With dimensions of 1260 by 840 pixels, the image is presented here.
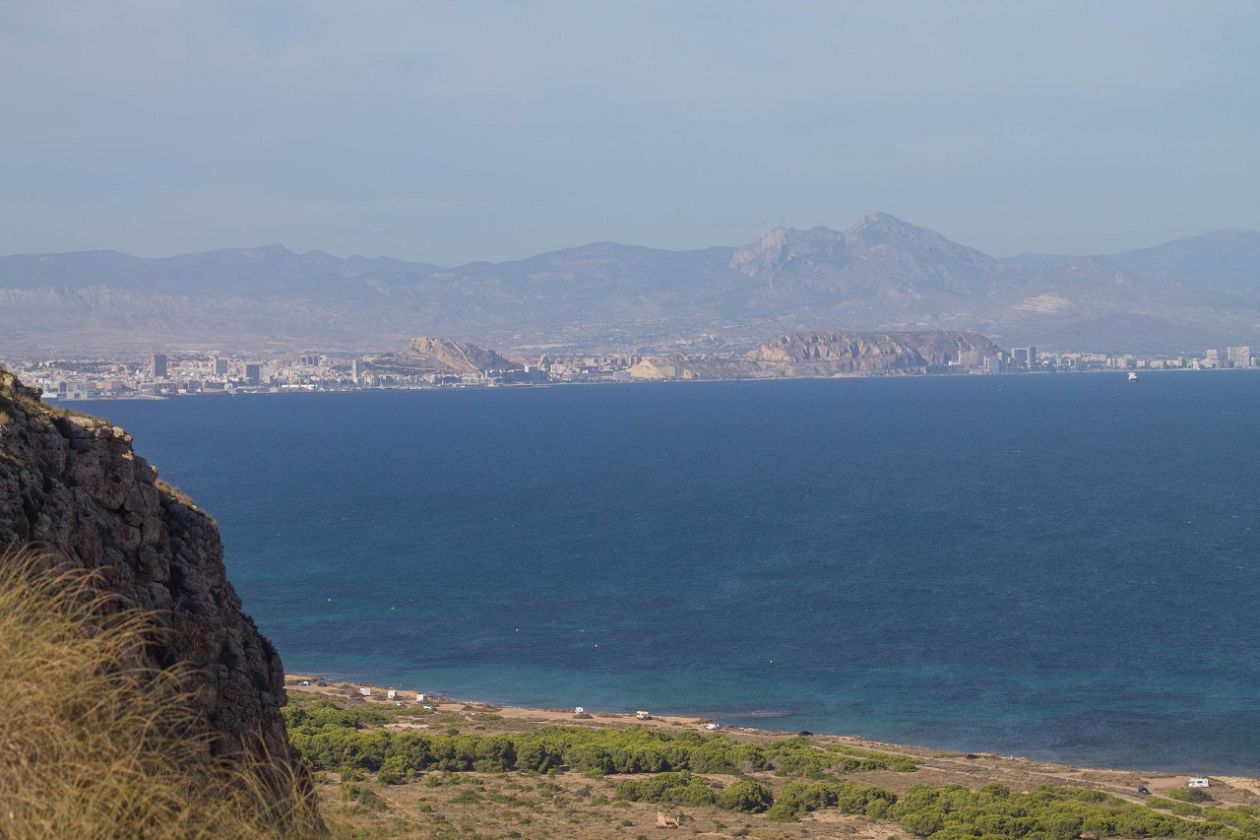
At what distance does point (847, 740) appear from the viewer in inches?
1628

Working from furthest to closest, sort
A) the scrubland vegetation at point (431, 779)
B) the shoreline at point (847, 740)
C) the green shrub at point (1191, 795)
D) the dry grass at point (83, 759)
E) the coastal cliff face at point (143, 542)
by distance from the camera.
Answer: the shoreline at point (847, 740) < the green shrub at point (1191, 795) < the coastal cliff face at point (143, 542) < the scrubland vegetation at point (431, 779) < the dry grass at point (83, 759)

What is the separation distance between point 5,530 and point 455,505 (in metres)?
85.8

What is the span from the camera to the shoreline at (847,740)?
34.8 m

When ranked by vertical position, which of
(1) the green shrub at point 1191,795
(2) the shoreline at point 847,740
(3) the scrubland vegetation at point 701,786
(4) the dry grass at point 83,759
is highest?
(4) the dry grass at point 83,759

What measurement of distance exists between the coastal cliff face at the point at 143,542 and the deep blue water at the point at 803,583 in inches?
1192

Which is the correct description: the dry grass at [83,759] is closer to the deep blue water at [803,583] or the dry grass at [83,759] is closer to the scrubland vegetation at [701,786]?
the scrubland vegetation at [701,786]

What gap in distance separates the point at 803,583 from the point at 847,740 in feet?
88.1

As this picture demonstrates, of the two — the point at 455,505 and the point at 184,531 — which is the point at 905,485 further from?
the point at 184,531

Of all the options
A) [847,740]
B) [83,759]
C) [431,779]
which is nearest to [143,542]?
[83,759]

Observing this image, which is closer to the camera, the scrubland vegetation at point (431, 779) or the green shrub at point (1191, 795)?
the scrubland vegetation at point (431, 779)

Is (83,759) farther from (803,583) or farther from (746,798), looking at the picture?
(803,583)

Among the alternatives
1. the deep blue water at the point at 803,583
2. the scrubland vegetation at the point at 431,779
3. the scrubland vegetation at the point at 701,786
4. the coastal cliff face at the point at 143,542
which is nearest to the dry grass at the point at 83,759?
the scrubland vegetation at the point at 431,779

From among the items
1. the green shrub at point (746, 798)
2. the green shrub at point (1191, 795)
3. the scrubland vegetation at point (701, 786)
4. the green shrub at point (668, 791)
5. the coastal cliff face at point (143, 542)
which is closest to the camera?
the coastal cliff face at point (143, 542)

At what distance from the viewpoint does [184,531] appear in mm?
17078
